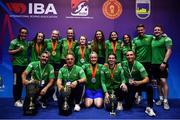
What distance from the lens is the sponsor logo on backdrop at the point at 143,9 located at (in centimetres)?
677

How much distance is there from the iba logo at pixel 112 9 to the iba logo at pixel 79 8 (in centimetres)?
39

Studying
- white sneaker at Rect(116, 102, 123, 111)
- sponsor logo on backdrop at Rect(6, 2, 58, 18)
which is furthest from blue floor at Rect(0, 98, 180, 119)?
sponsor logo on backdrop at Rect(6, 2, 58, 18)

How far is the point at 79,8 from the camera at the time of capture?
6.76 m

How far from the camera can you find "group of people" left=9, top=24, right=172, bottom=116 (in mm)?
5434

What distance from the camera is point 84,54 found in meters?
A: 6.12

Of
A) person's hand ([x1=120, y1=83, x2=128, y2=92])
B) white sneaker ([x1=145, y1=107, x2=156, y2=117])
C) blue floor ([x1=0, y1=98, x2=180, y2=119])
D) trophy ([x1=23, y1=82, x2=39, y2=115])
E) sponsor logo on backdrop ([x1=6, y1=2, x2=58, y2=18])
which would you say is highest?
sponsor logo on backdrop ([x1=6, y1=2, x2=58, y2=18])

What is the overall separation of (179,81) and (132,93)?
1.92m

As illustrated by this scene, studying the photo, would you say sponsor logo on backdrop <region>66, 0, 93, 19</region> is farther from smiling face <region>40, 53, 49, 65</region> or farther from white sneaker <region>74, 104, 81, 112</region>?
white sneaker <region>74, 104, 81, 112</region>

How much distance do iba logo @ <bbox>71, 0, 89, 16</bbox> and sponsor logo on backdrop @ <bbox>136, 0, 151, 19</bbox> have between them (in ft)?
3.66

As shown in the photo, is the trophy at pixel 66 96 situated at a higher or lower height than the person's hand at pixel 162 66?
lower

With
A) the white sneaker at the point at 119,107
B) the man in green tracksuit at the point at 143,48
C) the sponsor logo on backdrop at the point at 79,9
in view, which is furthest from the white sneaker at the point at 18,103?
the man in green tracksuit at the point at 143,48

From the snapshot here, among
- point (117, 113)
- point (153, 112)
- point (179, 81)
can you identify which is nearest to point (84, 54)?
point (117, 113)

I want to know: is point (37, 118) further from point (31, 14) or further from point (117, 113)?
point (31, 14)

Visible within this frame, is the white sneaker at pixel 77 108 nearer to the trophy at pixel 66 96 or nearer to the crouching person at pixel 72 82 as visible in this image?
the crouching person at pixel 72 82
